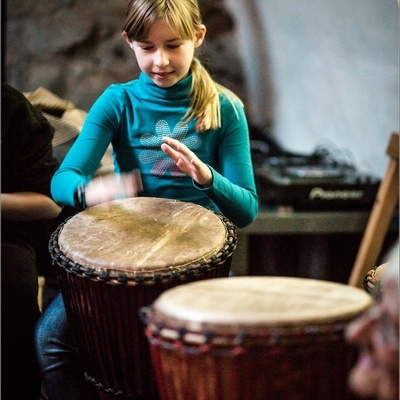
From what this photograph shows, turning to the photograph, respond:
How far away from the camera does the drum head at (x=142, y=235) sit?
166cm

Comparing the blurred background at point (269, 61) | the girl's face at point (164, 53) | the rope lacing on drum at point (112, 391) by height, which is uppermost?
the girl's face at point (164, 53)

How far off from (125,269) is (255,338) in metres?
0.44

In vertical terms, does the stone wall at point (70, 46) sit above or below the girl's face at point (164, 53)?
below

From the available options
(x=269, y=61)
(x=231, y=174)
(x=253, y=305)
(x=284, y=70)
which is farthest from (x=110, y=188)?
(x=269, y=61)

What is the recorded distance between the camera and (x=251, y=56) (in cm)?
479

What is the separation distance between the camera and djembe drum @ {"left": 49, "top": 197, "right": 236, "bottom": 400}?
1656mm

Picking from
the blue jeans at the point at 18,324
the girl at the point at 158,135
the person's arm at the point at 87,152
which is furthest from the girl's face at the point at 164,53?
the blue jeans at the point at 18,324

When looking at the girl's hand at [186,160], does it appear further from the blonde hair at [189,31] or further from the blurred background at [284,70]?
the blurred background at [284,70]

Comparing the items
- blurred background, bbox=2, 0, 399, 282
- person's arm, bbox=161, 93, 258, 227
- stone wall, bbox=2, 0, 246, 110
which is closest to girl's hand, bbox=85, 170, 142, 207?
person's arm, bbox=161, 93, 258, 227

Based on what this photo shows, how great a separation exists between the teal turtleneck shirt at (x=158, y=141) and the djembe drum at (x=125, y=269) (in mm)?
180

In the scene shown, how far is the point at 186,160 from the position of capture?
5.89ft

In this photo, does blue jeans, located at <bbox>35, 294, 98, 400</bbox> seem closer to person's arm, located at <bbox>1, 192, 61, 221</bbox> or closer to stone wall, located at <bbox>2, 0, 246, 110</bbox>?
person's arm, located at <bbox>1, 192, 61, 221</bbox>

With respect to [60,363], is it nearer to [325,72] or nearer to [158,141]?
[158,141]

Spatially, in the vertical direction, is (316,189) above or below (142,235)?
below
